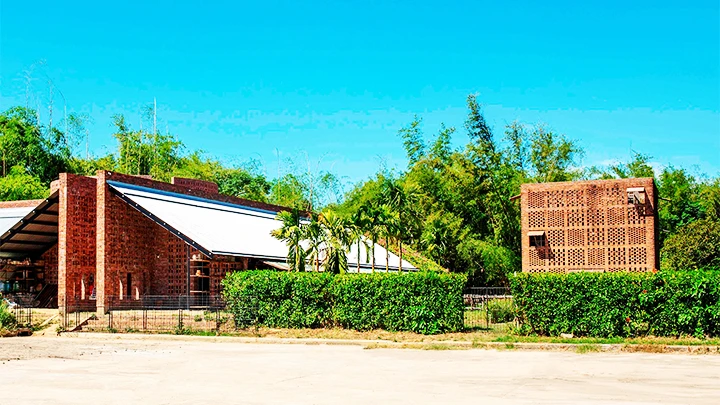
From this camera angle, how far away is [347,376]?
16.5 metres

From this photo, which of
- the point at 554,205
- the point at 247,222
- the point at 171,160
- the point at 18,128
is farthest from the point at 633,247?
the point at 171,160

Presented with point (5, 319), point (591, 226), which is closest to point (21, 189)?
point (5, 319)

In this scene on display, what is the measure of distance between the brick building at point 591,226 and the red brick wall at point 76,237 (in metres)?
20.7

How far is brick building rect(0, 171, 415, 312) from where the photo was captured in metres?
35.3

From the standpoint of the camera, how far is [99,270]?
1405 inches

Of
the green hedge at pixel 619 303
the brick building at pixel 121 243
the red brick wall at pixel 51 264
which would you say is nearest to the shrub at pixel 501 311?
the green hedge at pixel 619 303

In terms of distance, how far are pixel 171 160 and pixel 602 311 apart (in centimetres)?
7035

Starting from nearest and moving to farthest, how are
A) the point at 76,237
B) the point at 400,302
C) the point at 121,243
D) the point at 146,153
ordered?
1. the point at 400,302
2. the point at 76,237
3. the point at 121,243
4. the point at 146,153

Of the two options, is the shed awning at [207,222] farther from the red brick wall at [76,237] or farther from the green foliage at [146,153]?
the green foliage at [146,153]

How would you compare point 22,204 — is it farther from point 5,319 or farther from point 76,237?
point 5,319

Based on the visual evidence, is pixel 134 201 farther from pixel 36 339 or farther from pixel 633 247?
pixel 633 247

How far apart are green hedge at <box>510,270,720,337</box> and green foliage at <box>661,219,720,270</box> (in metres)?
20.6

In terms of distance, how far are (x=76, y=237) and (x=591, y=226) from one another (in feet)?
78.6

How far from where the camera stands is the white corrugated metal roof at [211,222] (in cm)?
3472
